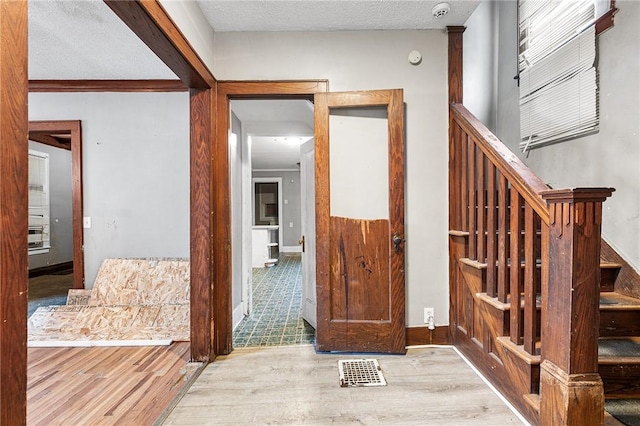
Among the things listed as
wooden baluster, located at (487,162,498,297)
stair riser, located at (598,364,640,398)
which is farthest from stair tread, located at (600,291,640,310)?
wooden baluster, located at (487,162,498,297)

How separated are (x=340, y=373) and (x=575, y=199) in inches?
65.9

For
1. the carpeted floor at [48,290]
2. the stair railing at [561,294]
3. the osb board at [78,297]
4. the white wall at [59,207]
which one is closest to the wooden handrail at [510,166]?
the stair railing at [561,294]

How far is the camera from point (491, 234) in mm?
1896

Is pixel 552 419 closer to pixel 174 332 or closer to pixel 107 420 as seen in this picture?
pixel 107 420

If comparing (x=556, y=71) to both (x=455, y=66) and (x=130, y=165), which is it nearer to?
(x=455, y=66)

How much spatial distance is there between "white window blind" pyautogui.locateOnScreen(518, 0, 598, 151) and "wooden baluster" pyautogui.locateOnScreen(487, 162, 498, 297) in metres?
0.97

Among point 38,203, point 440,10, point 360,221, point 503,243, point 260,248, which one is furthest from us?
point 260,248

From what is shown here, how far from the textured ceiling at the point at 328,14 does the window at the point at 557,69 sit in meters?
0.74

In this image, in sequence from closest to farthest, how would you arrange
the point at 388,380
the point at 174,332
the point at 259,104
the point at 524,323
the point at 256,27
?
the point at 524,323
the point at 388,380
the point at 256,27
the point at 174,332
the point at 259,104

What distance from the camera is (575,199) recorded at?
4.17ft

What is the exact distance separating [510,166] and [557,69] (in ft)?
4.52

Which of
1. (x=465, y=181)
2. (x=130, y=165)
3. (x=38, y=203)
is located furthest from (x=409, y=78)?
(x=38, y=203)

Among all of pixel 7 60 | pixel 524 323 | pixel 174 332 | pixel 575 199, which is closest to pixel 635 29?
pixel 575 199

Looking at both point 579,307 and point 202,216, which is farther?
point 202,216
